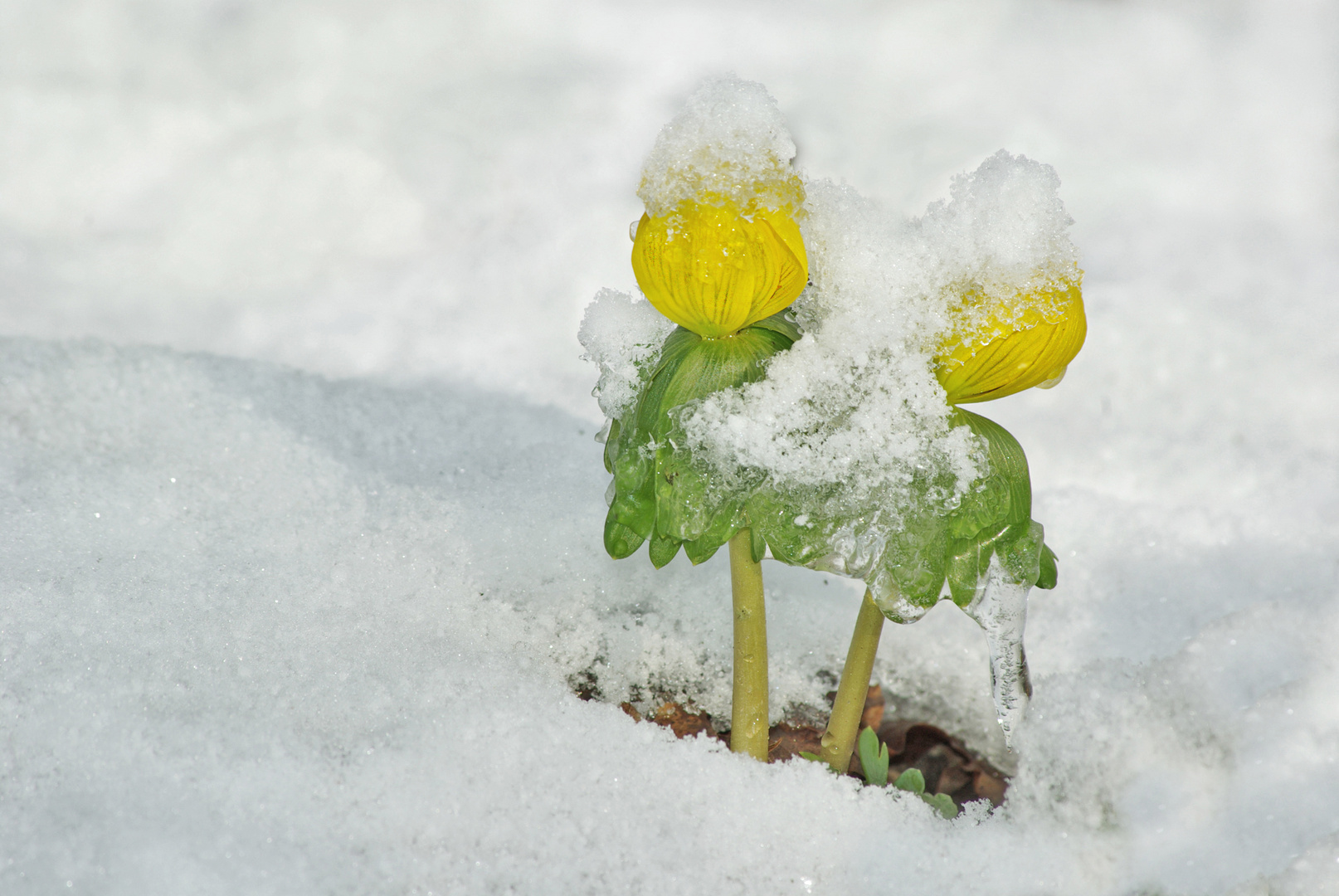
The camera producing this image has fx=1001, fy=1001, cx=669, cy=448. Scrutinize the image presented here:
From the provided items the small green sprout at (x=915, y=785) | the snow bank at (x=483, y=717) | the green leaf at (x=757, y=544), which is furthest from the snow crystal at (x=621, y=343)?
the small green sprout at (x=915, y=785)

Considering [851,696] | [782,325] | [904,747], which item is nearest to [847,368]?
[782,325]

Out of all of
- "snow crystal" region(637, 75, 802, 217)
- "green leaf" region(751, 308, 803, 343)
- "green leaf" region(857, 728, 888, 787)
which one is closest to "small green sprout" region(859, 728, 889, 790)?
"green leaf" region(857, 728, 888, 787)

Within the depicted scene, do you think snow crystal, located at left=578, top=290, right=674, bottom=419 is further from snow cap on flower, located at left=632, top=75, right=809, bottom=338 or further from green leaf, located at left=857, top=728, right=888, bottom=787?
green leaf, located at left=857, top=728, right=888, bottom=787

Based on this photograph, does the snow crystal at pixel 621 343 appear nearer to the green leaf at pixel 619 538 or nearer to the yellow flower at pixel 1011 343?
the green leaf at pixel 619 538

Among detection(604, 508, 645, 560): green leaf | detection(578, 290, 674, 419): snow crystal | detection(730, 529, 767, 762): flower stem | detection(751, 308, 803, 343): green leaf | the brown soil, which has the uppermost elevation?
detection(751, 308, 803, 343): green leaf

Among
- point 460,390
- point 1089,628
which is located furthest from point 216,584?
point 1089,628
